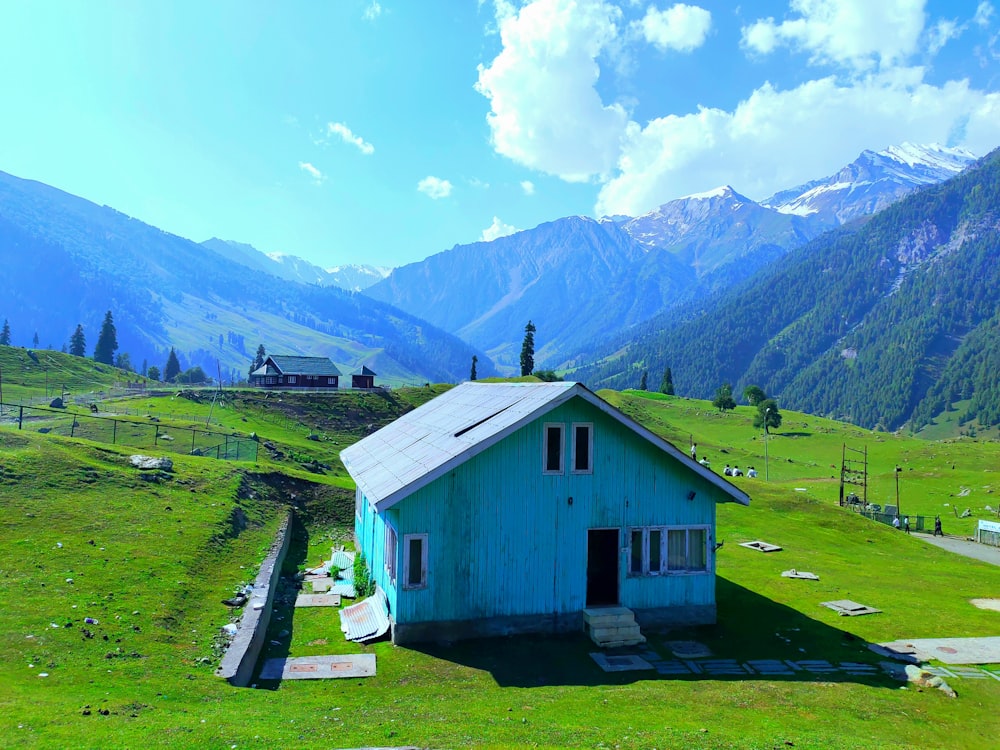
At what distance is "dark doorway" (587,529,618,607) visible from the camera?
2302cm

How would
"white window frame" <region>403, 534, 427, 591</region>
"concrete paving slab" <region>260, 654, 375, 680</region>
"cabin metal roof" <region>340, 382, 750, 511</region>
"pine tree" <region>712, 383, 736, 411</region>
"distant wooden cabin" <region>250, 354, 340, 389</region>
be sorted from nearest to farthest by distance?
"concrete paving slab" <region>260, 654, 375, 680</region> → "white window frame" <region>403, 534, 427, 591</region> → "cabin metal roof" <region>340, 382, 750, 511</region> → "distant wooden cabin" <region>250, 354, 340, 389</region> → "pine tree" <region>712, 383, 736, 411</region>

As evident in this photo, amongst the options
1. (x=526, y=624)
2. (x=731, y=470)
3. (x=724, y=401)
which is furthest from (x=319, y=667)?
(x=724, y=401)

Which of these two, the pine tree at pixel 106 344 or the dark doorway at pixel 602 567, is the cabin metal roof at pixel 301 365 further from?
the dark doorway at pixel 602 567

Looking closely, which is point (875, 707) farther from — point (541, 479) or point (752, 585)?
point (752, 585)

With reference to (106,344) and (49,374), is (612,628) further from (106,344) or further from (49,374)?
(106,344)

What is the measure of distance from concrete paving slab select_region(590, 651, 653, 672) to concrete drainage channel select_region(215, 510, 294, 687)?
987 centimetres

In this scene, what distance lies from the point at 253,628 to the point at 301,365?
98.5 m

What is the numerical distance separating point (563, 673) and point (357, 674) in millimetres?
5749

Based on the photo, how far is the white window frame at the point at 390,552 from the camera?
21.0 meters

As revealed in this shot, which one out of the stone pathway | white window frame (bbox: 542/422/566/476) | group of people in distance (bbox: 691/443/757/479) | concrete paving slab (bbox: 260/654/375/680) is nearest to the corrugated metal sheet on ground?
concrete paving slab (bbox: 260/654/375/680)

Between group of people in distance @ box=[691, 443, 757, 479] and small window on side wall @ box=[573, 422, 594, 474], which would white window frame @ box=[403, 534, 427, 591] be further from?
group of people in distance @ box=[691, 443, 757, 479]

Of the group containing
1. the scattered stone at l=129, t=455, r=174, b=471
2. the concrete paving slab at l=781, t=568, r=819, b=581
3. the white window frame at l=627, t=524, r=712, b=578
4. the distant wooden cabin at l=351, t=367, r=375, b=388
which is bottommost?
the concrete paving slab at l=781, t=568, r=819, b=581

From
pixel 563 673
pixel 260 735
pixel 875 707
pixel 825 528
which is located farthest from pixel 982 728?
pixel 825 528

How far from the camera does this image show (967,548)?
161ft
